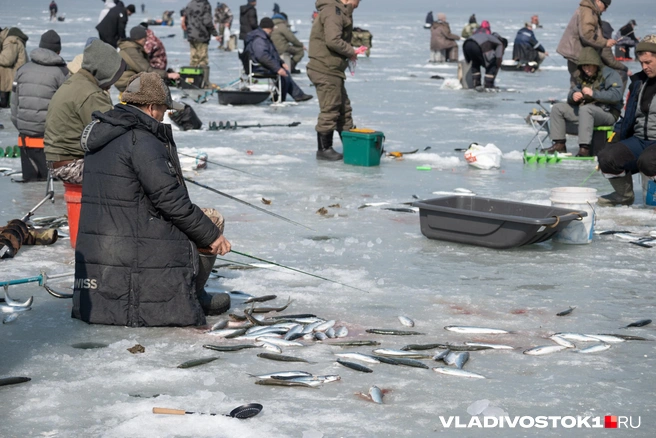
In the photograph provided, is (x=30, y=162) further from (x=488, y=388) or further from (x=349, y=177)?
(x=488, y=388)

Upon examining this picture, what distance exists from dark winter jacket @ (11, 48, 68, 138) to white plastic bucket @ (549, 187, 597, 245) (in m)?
5.21

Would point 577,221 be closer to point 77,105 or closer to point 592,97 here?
point 77,105

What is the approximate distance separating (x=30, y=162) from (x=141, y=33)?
4224 millimetres

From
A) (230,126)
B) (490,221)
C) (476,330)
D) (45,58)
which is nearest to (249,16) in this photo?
(230,126)

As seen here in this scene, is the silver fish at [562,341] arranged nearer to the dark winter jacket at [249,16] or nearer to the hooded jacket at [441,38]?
the dark winter jacket at [249,16]

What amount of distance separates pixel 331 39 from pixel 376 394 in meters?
7.58

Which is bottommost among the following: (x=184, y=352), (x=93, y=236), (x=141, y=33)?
(x=184, y=352)

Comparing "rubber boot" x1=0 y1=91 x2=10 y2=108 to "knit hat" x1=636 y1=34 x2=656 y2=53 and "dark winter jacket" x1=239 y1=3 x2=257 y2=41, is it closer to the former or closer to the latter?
"dark winter jacket" x1=239 y1=3 x2=257 y2=41

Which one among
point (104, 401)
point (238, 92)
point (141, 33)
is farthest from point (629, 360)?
point (238, 92)

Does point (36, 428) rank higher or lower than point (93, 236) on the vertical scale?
lower

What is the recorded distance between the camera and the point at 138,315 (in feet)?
17.5

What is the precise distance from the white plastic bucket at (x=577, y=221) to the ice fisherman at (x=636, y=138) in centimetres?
124

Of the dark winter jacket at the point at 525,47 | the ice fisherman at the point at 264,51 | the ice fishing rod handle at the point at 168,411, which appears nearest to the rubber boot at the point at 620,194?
the ice fishing rod handle at the point at 168,411

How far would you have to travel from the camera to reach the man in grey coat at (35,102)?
952 centimetres
